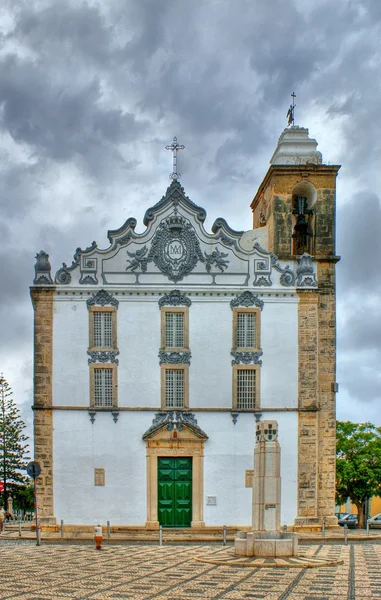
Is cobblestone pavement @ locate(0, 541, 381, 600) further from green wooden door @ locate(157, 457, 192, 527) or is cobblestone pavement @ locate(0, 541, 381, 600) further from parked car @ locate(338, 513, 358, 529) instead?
parked car @ locate(338, 513, 358, 529)

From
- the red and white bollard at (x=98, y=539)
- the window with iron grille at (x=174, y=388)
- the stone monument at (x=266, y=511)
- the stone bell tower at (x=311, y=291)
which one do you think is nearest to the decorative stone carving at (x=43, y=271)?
the window with iron grille at (x=174, y=388)

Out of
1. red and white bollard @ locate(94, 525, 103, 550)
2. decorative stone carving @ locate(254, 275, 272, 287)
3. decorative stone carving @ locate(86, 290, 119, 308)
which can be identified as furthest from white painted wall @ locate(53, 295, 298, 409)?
red and white bollard @ locate(94, 525, 103, 550)

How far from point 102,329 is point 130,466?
14.4 feet

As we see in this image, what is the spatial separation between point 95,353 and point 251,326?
5.04m

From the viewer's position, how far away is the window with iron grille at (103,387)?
28766mm

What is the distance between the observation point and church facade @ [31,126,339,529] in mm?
28375

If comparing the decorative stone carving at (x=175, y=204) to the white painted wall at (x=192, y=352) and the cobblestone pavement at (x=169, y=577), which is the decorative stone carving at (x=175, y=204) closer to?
the white painted wall at (x=192, y=352)

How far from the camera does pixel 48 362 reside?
1138 inches

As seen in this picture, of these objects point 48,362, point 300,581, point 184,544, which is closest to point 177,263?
point 48,362

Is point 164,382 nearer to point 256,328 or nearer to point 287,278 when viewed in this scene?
point 256,328

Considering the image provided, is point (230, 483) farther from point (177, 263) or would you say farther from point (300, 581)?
point (300, 581)

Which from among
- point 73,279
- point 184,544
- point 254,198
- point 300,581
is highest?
point 254,198

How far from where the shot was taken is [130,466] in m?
28.4

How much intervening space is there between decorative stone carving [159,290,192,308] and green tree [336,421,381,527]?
47.3 ft
